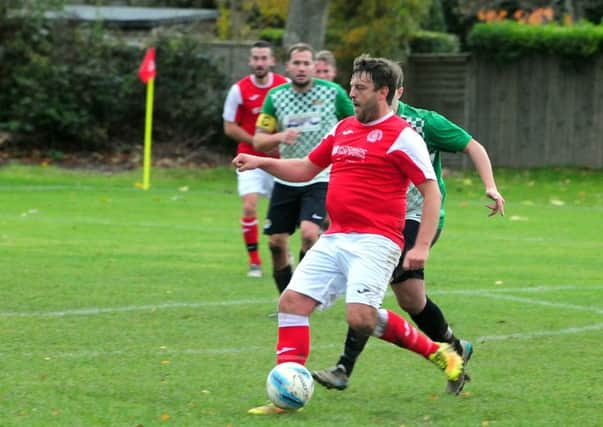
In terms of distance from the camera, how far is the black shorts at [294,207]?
10.7m

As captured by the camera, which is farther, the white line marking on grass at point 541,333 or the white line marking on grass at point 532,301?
the white line marking on grass at point 532,301

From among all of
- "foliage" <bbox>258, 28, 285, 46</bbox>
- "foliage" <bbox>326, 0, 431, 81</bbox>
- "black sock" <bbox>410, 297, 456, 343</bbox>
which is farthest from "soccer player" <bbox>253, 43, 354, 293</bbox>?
"foliage" <bbox>258, 28, 285, 46</bbox>

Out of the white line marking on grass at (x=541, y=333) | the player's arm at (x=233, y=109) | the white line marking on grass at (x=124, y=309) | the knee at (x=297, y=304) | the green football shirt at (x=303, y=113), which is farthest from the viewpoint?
the player's arm at (x=233, y=109)

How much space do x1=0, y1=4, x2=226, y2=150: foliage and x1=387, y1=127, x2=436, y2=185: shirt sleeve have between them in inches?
799

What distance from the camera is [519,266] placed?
14.1m

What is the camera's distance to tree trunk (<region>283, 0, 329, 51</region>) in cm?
2697

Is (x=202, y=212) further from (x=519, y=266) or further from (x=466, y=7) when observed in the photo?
(x=466, y=7)

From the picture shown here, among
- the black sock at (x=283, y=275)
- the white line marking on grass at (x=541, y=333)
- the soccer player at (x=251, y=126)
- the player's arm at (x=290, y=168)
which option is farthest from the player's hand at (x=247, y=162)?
the soccer player at (x=251, y=126)

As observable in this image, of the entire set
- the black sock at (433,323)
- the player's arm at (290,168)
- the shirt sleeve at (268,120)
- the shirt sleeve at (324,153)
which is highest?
the shirt sleeve at (324,153)

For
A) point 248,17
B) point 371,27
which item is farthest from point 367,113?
point 248,17

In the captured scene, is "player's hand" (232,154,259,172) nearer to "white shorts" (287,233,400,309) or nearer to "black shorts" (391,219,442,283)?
"white shorts" (287,233,400,309)

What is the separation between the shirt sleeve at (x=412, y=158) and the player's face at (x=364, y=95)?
0.21 meters

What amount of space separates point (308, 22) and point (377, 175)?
20261 mm

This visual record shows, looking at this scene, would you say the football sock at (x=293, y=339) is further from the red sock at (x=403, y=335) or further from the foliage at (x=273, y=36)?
the foliage at (x=273, y=36)
